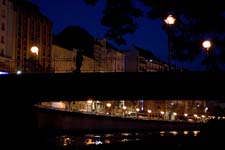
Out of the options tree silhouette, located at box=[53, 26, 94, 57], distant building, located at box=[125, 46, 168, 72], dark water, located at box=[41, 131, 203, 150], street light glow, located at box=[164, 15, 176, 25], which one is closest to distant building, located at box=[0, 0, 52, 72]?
distant building, located at box=[125, 46, 168, 72]

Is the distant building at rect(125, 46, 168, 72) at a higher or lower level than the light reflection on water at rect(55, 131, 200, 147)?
higher

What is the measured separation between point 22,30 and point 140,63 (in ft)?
68.5

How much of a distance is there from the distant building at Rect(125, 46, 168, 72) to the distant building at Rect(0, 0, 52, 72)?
1616 cm

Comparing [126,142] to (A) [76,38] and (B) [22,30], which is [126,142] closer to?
(B) [22,30]

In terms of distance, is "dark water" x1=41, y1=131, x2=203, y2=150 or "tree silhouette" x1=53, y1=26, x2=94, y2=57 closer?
"dark water" x1=41, y1=131, x2=203, y2=150

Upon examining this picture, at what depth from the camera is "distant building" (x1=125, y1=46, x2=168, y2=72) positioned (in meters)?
51.7

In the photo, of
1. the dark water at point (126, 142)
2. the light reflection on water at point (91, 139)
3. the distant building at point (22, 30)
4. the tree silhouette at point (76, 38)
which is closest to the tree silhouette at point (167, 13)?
the dark water at point (126, 142)

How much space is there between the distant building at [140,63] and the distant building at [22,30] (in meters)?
16.2

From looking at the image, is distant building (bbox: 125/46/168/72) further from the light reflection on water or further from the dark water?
the light reflection on water

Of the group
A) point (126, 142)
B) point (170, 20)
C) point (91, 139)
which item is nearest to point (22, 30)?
point (91, 139)

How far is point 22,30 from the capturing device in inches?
3593

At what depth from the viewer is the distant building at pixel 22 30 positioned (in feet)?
278

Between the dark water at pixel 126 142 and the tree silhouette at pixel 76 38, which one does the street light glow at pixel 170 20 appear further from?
the tree silhouette at pixel 76 38

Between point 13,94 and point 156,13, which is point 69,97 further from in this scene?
point 156,13
